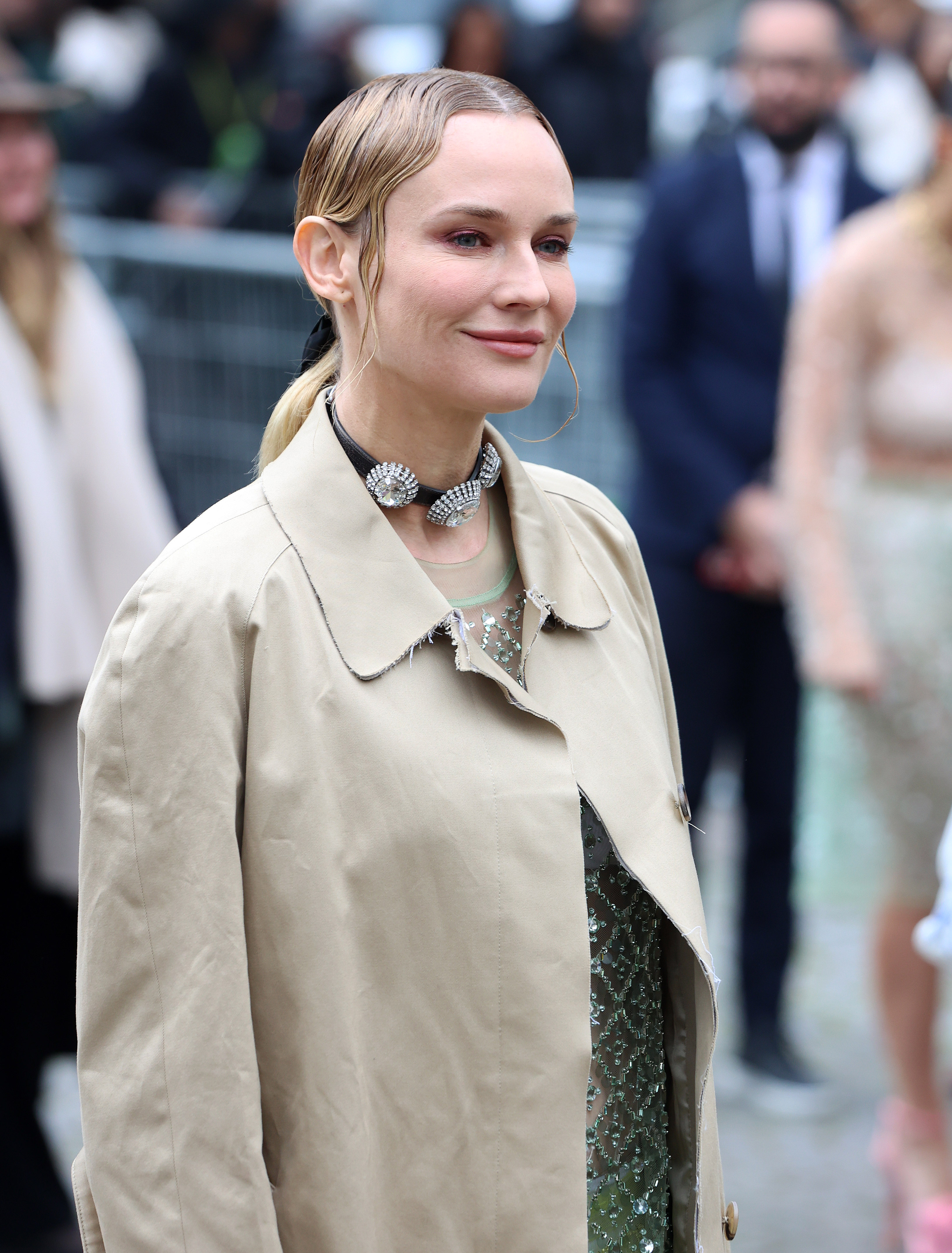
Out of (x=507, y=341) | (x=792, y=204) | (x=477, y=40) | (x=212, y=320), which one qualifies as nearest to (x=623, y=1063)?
(x=507, y=341)

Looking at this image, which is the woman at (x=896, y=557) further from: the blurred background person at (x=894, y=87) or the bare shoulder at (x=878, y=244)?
the blurred background person at (x=894, y=87)

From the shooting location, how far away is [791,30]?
168 inches

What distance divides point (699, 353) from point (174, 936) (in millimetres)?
2939

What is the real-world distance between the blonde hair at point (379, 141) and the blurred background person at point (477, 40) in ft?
Result: 19.6

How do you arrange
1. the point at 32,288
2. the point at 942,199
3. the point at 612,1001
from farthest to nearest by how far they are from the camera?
1. the point at 32,288
2. the point at 942,199
3. the point at 612,1001

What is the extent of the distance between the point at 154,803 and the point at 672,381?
287 centimetres

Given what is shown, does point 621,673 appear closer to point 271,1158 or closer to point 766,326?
point 271,1158

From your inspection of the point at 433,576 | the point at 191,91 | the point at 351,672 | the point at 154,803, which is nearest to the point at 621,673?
the point at 433,576

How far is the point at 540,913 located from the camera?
5.57 feet

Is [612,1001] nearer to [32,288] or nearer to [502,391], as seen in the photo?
[502,391]

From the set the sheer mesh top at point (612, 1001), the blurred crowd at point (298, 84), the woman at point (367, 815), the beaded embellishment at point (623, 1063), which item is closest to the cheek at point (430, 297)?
the woman at point (367, 815)

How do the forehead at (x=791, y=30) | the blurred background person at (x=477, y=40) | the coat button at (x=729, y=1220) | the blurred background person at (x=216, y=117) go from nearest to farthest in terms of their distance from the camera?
the coat button at (x=729, y=1220) < the forehead at (x=791, y=30) < the blurred background person at (x=477, y=40) < the blurred background person at (x=216, y=117)

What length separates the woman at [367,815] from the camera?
1.61 metres

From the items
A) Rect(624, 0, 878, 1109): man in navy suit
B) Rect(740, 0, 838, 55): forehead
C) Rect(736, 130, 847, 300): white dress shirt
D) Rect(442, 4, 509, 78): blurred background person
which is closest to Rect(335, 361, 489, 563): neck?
Rect(624, 0, 878, 1109): man in navy suit
